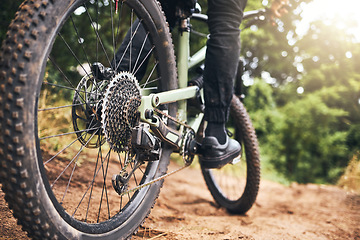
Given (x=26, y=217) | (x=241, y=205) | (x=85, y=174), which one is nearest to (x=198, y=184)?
(x=241, y=205)

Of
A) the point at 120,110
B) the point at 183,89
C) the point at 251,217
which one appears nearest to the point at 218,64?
the point at 183,89

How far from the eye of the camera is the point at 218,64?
1477 mm

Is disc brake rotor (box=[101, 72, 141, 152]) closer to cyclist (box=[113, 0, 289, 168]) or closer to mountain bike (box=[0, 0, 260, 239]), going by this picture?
mountain bike (box=[0, 0, 260, 239])

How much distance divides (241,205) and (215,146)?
2.51 ft

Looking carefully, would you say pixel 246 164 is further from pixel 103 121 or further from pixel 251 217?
pixel 103 121

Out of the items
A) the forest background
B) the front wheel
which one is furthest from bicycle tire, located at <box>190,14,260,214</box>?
the forest background

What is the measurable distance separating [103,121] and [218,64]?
0.65 m

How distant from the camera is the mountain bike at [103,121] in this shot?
2.59ft

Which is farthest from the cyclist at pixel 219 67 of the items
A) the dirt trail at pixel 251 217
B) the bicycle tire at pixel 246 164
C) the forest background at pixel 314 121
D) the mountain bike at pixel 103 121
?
the forest background at pixel 314 121

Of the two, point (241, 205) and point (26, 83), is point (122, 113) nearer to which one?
point (26, 83)

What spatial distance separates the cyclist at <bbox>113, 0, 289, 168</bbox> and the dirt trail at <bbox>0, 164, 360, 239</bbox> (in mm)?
369

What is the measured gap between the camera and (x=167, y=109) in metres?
1.51

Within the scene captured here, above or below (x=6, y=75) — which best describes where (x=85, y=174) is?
below

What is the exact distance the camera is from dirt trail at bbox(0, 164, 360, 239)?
1.47 metres
